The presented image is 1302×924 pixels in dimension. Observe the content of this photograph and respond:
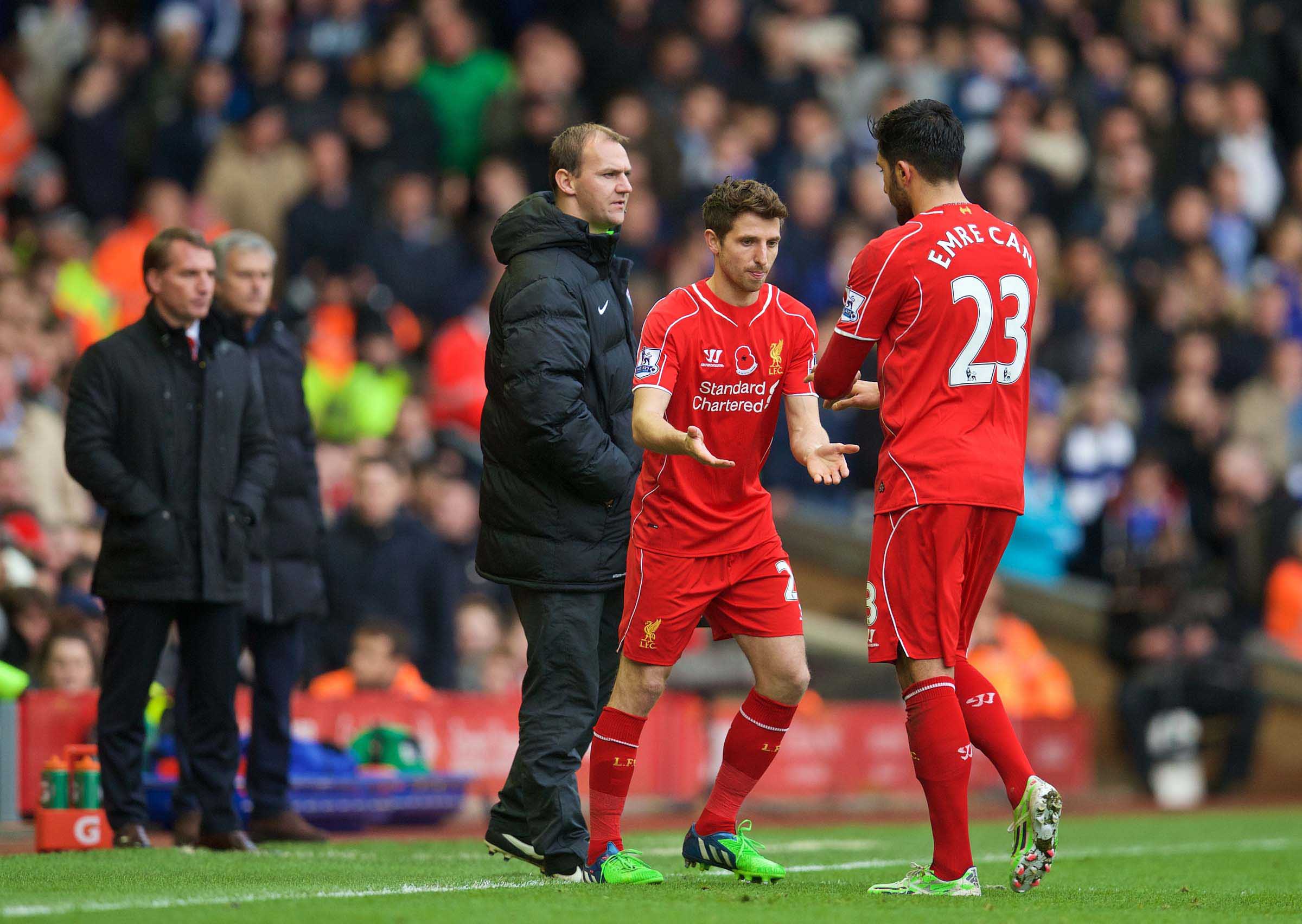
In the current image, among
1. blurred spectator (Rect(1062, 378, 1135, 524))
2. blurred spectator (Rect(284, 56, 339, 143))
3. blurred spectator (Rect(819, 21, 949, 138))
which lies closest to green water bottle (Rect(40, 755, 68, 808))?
blurred spectator (Rect(284, 56, 339, 143))

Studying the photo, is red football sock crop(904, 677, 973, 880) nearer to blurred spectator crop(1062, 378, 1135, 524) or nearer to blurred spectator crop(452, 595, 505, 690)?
blurred spectator crop(452, 595, 505, 690)

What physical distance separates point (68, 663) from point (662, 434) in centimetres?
483

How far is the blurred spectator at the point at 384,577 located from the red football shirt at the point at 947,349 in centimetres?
611

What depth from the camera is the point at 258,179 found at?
51.8ft

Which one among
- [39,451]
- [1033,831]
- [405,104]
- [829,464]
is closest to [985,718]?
[1033,831]

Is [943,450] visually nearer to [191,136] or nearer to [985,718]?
[985,718]

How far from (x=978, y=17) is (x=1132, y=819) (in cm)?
929

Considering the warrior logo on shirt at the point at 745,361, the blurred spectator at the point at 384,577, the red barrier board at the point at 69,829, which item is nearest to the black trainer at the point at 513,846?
the warrior logo on shirt at the point at 745,361

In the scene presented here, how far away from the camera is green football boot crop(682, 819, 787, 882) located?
22.2 feet

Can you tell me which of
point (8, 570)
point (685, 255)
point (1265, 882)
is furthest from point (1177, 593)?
point (8, 570)

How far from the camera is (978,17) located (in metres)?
18.8

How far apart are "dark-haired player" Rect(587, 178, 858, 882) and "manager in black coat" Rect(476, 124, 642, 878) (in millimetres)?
134

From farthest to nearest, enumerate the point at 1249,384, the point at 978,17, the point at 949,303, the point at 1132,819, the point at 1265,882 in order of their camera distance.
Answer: the point at 978,17, the point at 1249,384, the point at 1132,819, the point at 1265,882, the point at 949,303

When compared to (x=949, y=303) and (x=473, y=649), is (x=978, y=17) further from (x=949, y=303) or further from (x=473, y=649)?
(x=949, y=303)
